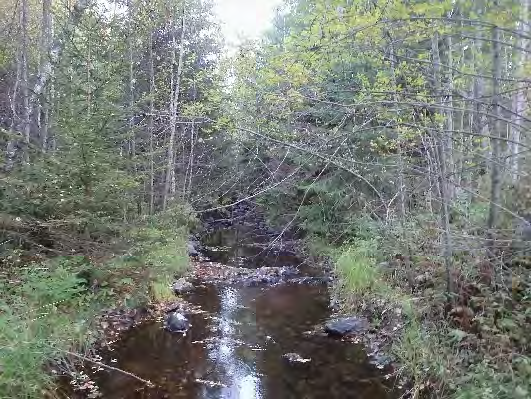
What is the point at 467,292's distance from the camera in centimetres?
681

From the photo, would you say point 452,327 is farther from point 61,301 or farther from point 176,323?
point 61,301

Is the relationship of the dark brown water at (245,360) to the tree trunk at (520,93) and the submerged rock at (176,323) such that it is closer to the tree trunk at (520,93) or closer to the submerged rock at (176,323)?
the submerged rock at (176,323)

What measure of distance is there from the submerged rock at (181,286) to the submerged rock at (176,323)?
2.17 metres

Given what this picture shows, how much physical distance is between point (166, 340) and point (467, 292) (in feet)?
16.5

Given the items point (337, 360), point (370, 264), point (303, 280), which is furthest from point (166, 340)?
point (303, 280)

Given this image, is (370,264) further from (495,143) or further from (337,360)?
(495,143)

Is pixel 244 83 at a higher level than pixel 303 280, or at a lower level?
higher

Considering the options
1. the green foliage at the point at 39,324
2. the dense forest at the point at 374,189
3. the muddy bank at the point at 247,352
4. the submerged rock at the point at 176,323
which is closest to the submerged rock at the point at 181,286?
the muddy bank at the point at 247,352

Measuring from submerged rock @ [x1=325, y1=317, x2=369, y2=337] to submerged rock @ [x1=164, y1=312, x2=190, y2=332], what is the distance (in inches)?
105

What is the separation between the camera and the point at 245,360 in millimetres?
7738

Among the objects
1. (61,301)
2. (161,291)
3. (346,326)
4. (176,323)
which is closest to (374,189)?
(346,326)

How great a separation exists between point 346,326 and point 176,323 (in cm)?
317

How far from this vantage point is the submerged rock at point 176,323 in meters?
8.95

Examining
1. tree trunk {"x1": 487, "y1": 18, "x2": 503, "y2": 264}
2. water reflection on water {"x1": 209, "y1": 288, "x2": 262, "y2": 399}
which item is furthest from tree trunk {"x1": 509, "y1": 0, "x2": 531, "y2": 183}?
water reflection on water {"x1": 209, "y1": 288, "x2": 262, "y2": 399}
